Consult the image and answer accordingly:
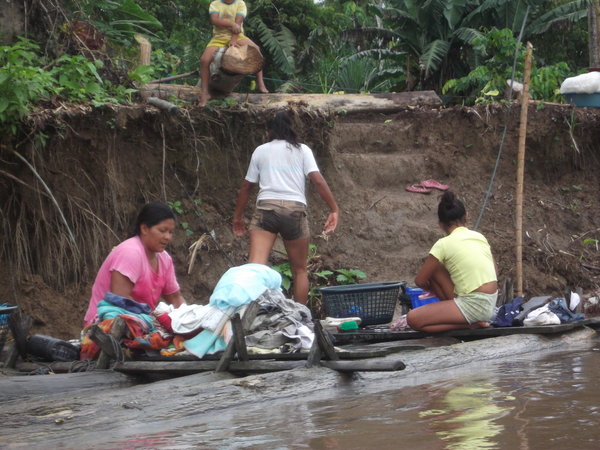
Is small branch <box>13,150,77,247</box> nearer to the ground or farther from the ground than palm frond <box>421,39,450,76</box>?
nearer to the ground

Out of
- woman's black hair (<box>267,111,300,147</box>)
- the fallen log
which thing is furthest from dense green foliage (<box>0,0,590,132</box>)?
woman's black hair (<box>267,111,300,147</box>)

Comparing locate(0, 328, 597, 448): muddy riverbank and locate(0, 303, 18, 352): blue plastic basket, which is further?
locate(0, 303, 18, 352): blue plastic basket

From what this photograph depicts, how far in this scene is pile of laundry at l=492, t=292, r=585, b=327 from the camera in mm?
7621

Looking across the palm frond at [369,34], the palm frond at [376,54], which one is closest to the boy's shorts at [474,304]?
the palm frond at [376,54]

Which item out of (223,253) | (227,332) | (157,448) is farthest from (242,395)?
(223,253)

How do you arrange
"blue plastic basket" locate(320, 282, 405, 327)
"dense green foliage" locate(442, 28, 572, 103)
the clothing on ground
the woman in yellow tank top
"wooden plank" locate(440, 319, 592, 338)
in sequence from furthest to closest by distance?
"dense green foliage" locate(442, 28, 572, 103) < "blue plastic basket" locate(320, 282, 405, 327) < "wooden plank" locate(440, 319, 592, 338) < the woman in yellow tank top < the clothing on ground

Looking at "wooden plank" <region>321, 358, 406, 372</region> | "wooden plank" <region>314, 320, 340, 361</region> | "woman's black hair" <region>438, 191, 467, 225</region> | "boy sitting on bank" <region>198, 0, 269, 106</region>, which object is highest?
"boy sitting on bank" <region>198, 0, 269, 106</region>

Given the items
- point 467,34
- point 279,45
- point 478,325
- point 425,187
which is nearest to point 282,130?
point 478,325

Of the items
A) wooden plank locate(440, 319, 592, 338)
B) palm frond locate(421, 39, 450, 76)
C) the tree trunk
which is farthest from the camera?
palm frond locate(421, 39, 450, 76)

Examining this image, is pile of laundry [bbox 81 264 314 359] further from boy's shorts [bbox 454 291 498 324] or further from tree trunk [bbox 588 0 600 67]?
tree trunk [bbox 588 0 600 67]

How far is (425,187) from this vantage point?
1219 cm

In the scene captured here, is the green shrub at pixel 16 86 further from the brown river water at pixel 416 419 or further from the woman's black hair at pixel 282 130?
the brown river water at pixel 416 419

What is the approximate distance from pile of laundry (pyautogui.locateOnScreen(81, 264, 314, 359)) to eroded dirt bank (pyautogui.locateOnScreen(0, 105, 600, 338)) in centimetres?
244

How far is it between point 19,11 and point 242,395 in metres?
5.69
